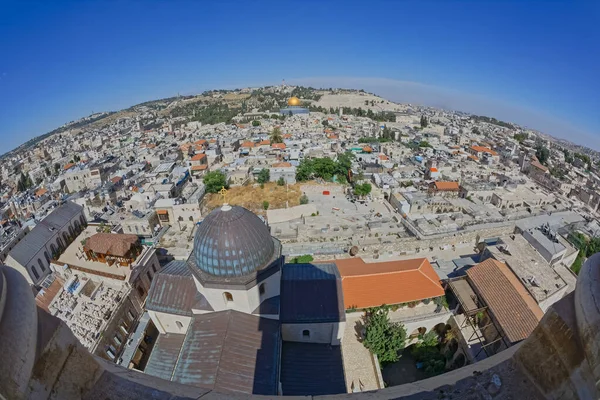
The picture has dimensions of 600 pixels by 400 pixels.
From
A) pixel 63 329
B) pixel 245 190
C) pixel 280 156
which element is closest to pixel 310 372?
pixel 63 329

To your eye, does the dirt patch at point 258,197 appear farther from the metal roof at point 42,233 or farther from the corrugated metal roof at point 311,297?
the corrugated metal roof at point 311,297

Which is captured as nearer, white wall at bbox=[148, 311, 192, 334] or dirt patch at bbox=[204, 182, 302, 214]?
white wall at bbox=[148, 311, 192, 334]

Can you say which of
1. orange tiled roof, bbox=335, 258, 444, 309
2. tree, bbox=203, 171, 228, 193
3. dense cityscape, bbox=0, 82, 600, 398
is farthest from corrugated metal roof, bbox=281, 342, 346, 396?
tree, bbox=203, 171, 228, 193

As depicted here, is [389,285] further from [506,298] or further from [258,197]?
[258,197]

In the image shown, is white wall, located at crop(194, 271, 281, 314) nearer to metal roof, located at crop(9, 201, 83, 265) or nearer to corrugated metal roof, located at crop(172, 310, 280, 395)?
corrugated metal roof, located at crop(172, 310, 280, 395)

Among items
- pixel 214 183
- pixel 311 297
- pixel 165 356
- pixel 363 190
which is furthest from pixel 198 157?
pixel 311 297

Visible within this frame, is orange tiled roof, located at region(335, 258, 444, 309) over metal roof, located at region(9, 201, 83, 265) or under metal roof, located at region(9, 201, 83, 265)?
over
